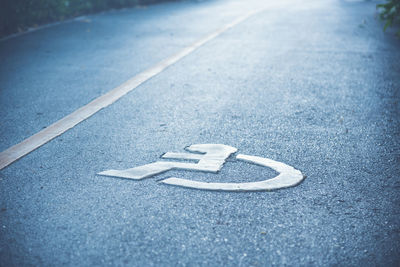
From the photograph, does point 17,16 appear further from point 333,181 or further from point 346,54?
point 333,181

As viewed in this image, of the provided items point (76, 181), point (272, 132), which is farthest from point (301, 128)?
point (76, 181)

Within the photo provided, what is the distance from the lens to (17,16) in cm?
870

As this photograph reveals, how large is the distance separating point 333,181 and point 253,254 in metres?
1.01

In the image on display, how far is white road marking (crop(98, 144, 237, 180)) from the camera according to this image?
9.52 feet

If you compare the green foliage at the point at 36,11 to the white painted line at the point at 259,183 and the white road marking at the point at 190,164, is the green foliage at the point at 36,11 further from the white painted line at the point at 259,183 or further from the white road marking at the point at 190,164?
the white painted line at the point at 259,183

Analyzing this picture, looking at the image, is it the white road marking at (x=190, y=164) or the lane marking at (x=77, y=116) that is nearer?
the white road marking at (x=190, y=164)

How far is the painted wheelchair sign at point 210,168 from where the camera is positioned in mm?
2717

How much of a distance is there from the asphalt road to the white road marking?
7 centimetres

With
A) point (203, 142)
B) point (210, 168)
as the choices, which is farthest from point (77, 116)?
point (210, 168)

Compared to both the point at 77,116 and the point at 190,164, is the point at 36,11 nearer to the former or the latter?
the point at 77,116

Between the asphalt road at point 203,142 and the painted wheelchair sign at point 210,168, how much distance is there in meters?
0.07

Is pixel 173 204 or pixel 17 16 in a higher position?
pixel 17 16

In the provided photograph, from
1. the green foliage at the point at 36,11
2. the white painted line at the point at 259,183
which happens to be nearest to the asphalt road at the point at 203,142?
the white painted line at the point at 259,183

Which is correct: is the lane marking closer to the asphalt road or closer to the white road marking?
the asphalt road
